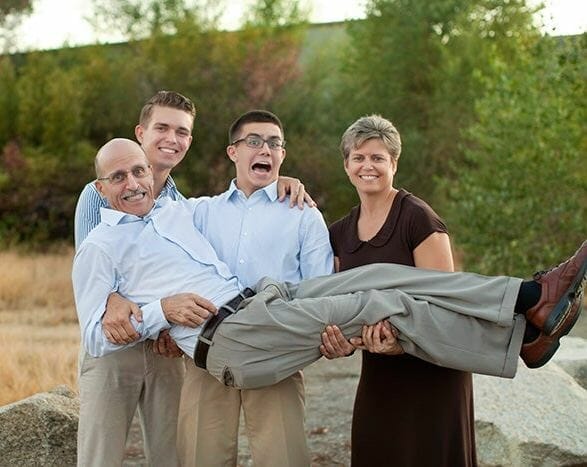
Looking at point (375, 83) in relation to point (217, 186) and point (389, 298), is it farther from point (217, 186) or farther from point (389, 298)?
point (389, 298)

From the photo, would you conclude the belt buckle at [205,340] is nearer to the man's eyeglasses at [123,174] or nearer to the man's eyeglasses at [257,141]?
the man's eyeglasses at [123,174]

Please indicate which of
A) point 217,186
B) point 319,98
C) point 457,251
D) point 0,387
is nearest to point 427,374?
point 0,387

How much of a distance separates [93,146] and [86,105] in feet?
2.70

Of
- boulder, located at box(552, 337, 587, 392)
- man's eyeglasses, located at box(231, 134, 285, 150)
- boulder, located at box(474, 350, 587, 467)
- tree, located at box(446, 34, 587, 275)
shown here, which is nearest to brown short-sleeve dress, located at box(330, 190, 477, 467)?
man's eyeglasses, located at box(231, 134, 285, 150)

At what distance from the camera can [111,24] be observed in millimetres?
19578

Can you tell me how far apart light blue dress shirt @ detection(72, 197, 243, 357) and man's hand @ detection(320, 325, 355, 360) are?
0.42 meters

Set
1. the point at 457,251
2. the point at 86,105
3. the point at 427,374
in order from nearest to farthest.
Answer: the point at 427,374 < the point at 457,251 < the point at 86,105

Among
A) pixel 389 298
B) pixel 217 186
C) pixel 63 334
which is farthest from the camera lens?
pixel 217 186

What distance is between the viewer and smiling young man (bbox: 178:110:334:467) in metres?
3.72

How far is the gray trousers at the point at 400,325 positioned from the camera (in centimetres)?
343

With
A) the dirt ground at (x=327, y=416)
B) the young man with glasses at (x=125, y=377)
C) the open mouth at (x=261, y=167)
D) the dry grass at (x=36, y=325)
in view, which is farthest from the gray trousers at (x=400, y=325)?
the dry grass at (x=36, y=325)

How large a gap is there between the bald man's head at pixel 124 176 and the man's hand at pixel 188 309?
1.53 ft

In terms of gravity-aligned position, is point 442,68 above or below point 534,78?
above

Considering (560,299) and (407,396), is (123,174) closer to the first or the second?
(407,396)
